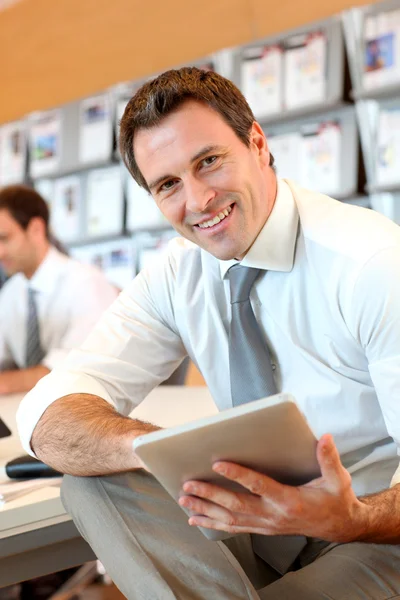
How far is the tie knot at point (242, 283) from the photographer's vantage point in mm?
1288

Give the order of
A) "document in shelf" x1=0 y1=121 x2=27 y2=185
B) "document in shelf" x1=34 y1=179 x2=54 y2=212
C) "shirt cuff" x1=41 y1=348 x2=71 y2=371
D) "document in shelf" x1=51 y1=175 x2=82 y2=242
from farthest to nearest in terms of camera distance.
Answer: "document in shelf" x1=0 y1=121 x2=27 y2=185 < "document in shelf" x1=34 y1=179 x2=54 y2=212 < "document in shelf" x1=51 y1=175 x2=82 y2=242 < "shirt cuff" x1=41 y1=348 x2=71 y2=371

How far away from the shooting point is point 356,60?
3525 mm

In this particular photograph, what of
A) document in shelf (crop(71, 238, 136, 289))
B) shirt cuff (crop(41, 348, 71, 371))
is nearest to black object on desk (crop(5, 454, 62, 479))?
shirt cuff (crop(41, 348, 71, 371))

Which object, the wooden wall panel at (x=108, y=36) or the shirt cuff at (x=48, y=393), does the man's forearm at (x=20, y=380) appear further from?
the wooden wall panel at (x=108, y=36)

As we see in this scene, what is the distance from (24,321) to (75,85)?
2734mm

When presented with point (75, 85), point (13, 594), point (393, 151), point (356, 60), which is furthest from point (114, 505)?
point (75, 85)

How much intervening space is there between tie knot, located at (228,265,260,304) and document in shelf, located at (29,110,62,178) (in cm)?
386

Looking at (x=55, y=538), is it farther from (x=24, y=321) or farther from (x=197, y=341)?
(x=24, y=321)

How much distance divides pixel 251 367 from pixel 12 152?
4.49 meters

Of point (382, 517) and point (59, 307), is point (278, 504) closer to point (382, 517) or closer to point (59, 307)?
point (382, 517)

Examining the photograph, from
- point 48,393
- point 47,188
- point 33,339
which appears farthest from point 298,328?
point 47,188

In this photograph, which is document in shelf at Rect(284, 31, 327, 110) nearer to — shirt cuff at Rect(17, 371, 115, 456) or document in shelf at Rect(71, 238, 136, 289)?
document in shelf at Rect(71, 238, 136, 289)

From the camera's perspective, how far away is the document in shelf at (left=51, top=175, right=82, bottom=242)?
489cm

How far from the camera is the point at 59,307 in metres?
2.98
